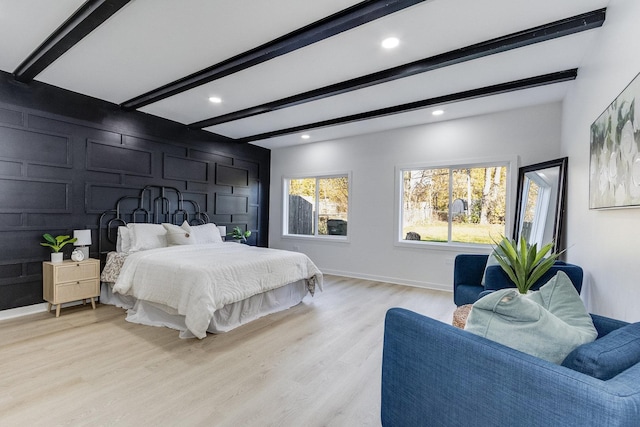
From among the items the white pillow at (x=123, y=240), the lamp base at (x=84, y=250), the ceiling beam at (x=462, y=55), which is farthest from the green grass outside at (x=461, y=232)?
the lamp base at (x=84, y=250)

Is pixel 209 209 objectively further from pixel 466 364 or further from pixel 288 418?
pixel 466 364

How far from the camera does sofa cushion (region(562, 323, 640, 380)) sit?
36.7 inches

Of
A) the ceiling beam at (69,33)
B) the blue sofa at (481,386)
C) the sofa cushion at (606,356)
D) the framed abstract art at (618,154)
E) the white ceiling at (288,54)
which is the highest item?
the white ceiling at (288,54)

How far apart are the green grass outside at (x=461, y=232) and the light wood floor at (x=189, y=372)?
1.65 m

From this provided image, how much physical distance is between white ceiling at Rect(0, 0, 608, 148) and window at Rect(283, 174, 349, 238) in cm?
199

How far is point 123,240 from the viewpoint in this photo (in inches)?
162

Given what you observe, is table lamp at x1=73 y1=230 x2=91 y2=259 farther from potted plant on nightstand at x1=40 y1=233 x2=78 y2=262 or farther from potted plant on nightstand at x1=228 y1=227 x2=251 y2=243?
potted plant on nightstand at x1=228 y1=227 x2=251 y2=243

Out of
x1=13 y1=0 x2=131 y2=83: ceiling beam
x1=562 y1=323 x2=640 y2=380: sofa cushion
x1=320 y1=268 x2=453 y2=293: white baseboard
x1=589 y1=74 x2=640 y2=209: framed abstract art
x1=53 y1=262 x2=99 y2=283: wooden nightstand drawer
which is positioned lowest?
x1=320 y1=268 x2=453 y2=293: white baseboard

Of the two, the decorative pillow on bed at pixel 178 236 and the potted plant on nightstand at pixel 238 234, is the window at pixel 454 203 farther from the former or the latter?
the decorative pillow on bed at pixel 178 236

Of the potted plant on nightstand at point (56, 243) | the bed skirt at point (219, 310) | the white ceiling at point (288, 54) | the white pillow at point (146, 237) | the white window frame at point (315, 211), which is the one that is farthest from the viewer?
the white window frame at point (315, 211)

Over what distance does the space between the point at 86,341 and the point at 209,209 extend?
2.97 meters

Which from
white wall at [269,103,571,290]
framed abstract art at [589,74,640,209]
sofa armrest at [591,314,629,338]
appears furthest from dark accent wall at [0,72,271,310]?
framed abstract art at [589,74,640,209]

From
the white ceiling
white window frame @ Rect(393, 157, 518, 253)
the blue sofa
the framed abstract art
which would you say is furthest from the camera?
white window frame @ Rect(393, 157, 518, 253)

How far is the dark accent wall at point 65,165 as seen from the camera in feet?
11.1
